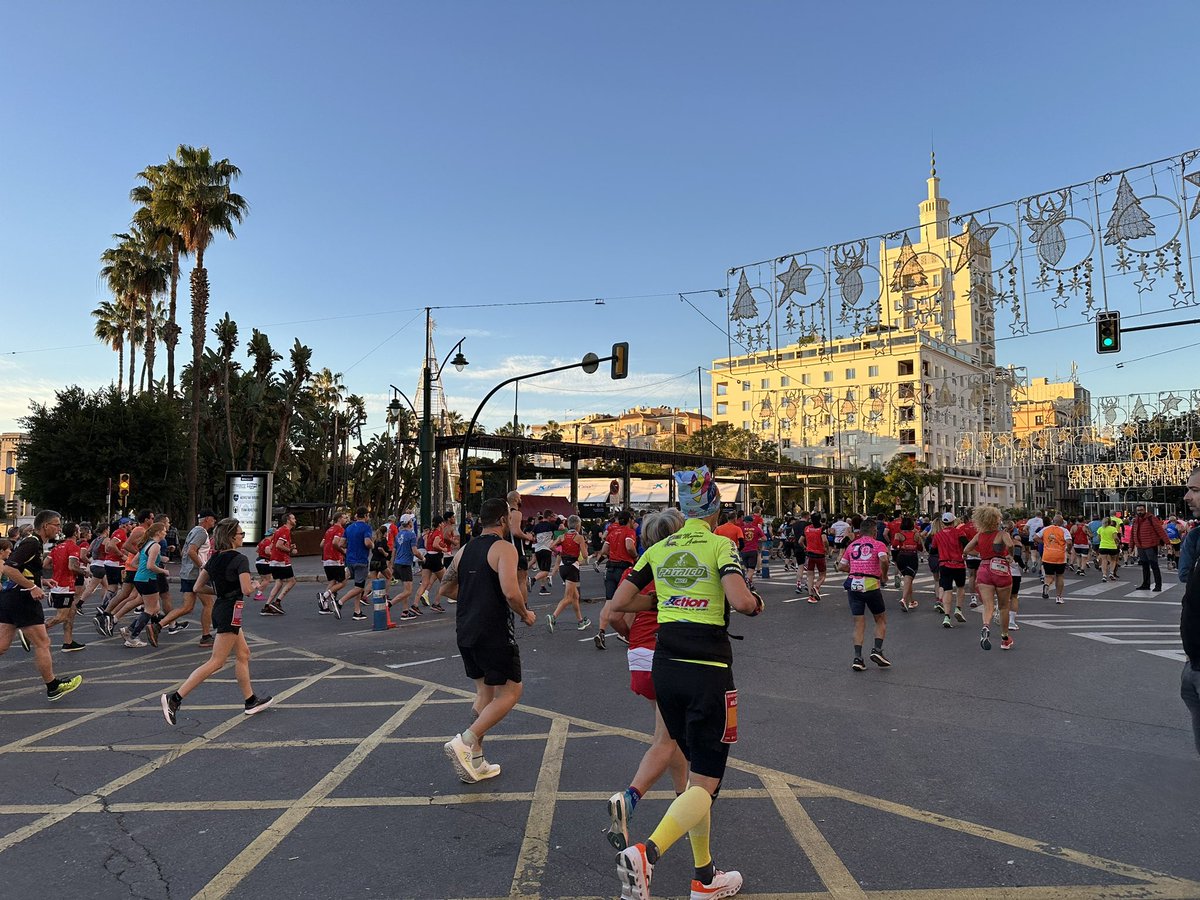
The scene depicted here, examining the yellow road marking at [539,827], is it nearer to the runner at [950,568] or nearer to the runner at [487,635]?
the runner at [487,635]

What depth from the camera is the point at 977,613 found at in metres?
13.8

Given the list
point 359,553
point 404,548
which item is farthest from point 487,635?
point 359,553

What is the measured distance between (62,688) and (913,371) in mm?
82703

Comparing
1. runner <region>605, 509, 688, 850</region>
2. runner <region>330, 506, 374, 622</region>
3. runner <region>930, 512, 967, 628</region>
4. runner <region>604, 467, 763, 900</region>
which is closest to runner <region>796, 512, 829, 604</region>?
runner <region>930, 512, 967, 628</region>

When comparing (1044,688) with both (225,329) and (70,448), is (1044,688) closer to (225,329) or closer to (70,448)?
(70,448)

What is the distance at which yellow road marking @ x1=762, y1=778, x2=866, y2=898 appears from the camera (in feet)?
11.6

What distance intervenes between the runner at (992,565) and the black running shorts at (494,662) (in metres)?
6.89

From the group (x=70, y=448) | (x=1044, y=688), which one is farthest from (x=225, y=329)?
(x=1044, y=688)

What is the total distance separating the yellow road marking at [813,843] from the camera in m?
3.54

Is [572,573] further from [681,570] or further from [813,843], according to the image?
[681,570]

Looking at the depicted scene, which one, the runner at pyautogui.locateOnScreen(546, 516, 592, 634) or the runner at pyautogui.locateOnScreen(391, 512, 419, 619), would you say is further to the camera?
the runner at pyautogui.locateOnScreen(391, 512, 419, 619)

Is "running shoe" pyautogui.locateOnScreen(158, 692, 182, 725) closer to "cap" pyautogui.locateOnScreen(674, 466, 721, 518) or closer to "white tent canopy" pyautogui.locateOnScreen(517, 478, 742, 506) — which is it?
"cap" pyautogui.locateOnScreen(674, 466, 721, 518)

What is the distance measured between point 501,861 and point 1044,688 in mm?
6168

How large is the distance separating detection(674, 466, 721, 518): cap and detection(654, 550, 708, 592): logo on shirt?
0.27 m
